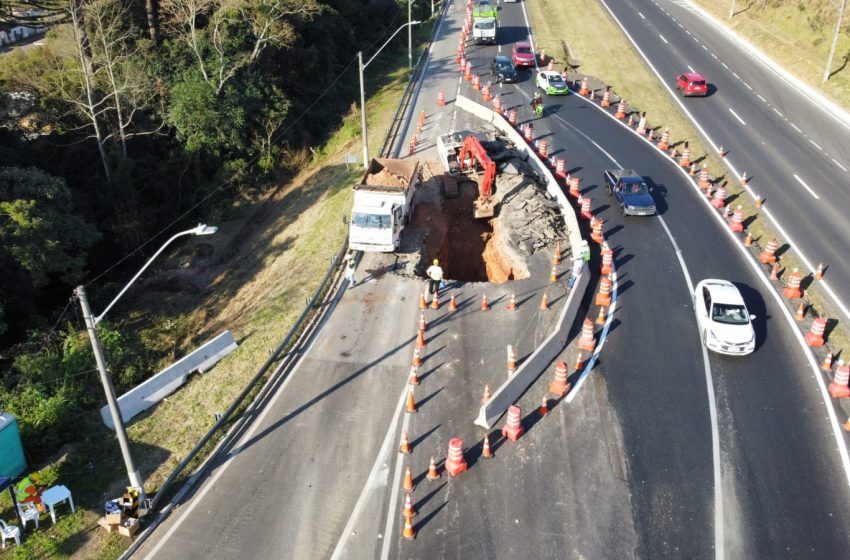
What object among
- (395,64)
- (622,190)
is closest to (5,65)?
(395,64)

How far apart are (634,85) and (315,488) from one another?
1621 inches

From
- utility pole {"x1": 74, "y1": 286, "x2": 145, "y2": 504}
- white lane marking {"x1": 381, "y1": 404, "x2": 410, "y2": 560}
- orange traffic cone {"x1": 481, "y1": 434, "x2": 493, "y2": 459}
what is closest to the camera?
utility pole {"x1": 74, "y1": 286, "x2": 145, "y2": 504}

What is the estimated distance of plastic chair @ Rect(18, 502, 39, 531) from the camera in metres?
15.8

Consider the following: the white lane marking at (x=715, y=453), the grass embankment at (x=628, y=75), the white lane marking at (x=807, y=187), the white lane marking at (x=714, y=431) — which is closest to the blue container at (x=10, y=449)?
the white lane marking at (x=714, y=431)

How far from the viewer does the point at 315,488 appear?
16609mm

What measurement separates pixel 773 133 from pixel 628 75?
13220 mm

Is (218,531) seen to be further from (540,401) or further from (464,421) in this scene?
(540,401)

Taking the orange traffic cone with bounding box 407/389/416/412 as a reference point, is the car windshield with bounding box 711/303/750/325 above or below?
above

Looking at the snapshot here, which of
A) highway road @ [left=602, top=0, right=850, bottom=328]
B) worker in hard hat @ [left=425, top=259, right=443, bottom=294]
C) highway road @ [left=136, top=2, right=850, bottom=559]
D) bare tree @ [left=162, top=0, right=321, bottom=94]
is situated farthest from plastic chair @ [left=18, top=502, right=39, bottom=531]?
bare tree @ [left=162, top=0, right=321, bottom=94]

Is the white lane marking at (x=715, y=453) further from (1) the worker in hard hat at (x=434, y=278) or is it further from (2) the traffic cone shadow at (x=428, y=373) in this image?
(1) the worker in hard hat at (x=434, y=278)

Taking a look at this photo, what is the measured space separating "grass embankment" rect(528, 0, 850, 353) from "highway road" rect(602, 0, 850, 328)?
2.23 ft

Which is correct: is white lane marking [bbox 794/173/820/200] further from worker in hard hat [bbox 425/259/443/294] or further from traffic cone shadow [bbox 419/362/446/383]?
traffic cone shadow [bbox 419/362/446/383]

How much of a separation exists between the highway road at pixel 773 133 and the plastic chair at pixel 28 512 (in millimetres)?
25752

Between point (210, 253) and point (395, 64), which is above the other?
point (395, 64)
